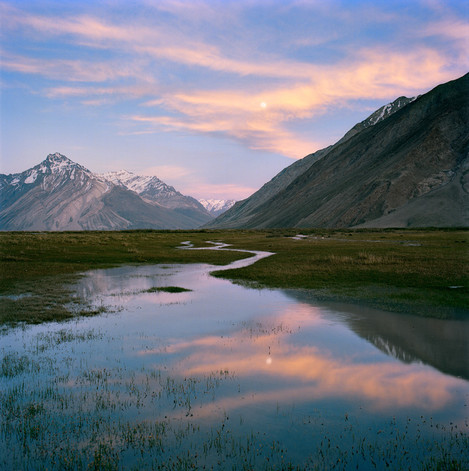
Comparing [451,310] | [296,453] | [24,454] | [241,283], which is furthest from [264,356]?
[241,283]

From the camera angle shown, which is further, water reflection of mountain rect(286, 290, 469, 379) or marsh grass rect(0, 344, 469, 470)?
water reflection of mountain rect(286, 290, 469, 379)

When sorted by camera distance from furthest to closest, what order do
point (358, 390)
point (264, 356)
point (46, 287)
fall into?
point (46, 287), point (264, 356), point (358, 390)

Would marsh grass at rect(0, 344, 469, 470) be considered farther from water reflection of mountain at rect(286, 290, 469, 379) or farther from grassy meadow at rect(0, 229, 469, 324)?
grassy meadow at rect(0, 229, 469, 324)

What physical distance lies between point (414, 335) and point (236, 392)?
10535 mm

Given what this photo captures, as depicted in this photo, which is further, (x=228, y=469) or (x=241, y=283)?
(x=241, y=283)

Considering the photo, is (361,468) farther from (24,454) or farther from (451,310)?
(451,310)

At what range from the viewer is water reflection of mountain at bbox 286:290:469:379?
16812 mm

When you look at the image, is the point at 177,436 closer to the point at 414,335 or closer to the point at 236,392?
the point at 236,392

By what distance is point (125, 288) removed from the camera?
1336 inches

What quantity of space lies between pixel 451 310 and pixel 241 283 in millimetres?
17081

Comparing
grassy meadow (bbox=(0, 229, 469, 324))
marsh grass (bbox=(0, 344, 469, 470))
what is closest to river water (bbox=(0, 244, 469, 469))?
marsh grass (bbox=(0, 344, 469, 470))

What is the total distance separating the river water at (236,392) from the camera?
10328mm

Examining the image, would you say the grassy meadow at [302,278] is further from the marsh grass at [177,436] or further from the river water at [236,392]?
the marsh grass at [177,436]

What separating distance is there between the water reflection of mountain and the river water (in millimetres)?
91
